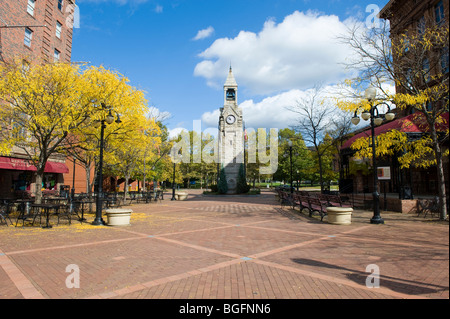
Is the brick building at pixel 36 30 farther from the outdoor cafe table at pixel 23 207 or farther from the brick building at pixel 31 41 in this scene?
the outdoor cafe table at pixel 23 207

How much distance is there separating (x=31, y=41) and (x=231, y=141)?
83.3 ft

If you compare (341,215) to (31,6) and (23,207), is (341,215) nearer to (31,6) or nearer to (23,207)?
(23,207)

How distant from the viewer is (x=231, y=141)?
39781mm

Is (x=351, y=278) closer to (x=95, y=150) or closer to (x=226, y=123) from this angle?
(x=95, y=150)

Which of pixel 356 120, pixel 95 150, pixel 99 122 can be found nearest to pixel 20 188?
pixel 95 150

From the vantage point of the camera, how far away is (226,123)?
39.9 metres

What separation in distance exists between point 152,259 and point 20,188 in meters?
22.4

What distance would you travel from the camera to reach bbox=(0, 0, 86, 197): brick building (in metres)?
18.6

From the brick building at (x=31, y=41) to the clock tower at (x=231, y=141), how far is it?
66.6ft

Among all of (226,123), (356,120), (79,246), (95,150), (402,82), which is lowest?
(79,246)

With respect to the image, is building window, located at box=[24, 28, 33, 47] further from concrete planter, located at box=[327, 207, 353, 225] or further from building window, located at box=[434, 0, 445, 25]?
building window, located at box=[434, 0, 445, 25]

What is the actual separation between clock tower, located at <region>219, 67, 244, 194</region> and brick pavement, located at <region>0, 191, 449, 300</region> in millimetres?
28609

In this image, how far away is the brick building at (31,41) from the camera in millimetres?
18562

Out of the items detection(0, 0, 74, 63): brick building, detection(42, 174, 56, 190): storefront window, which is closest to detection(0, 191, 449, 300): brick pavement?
detection(0, 0, 74, 63): brick building
